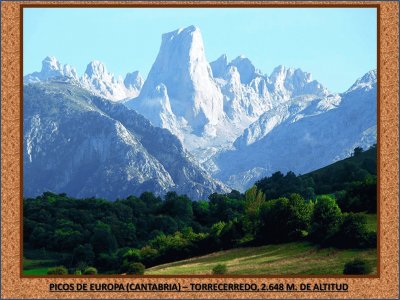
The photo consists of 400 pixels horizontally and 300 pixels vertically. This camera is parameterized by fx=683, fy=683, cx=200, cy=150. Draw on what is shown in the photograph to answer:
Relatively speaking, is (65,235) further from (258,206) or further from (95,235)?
(258,206)

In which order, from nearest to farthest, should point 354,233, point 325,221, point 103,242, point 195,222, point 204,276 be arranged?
point 204,276 → point 354,233 → point 325,221 → point 103,242 → point 195,222

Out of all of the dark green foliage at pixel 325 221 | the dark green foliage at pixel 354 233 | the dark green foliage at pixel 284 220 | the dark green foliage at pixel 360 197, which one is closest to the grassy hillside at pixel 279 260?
the dark green foliage at pixel 354 233

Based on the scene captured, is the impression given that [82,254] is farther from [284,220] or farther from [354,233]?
[354,233]

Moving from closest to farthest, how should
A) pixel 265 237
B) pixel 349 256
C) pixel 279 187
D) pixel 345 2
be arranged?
pixel 345 2
pixel 349 256
pixel 265 237
pixel 279 187

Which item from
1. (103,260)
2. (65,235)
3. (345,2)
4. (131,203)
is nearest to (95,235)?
(65,235)

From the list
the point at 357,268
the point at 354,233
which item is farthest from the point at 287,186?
the point at 357,268

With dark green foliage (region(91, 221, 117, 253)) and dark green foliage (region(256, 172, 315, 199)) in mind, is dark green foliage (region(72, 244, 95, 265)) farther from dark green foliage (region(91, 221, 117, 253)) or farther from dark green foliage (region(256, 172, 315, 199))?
dark green foliage (region(256, 172, 315, 199))

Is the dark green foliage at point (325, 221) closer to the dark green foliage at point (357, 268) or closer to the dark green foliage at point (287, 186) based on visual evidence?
the dark green foliage at point (357, 268)
